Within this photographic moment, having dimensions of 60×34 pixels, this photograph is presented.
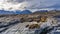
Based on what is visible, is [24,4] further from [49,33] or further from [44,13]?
[49,33]

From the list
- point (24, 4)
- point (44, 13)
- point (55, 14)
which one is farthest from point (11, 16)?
point (55, 14)

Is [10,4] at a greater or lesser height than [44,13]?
greater

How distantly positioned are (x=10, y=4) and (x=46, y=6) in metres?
0.80

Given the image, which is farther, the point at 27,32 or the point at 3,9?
the point at 3,9

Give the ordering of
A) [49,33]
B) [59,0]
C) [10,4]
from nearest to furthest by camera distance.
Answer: [49,33] < [59,0] < [10,4]

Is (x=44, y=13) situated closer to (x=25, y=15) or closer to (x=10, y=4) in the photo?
(x=25, y=15)

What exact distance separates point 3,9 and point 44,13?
0.90m

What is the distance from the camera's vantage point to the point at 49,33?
84.5 inches

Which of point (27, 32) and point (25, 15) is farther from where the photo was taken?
point (25, 15)

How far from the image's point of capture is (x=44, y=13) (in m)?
3.59

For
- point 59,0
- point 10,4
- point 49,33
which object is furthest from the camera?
point 10,4

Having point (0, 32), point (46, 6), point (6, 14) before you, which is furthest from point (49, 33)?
point (6, 14)

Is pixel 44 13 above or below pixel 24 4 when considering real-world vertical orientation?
below

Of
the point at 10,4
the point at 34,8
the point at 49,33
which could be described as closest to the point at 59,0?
the point at 34,8
